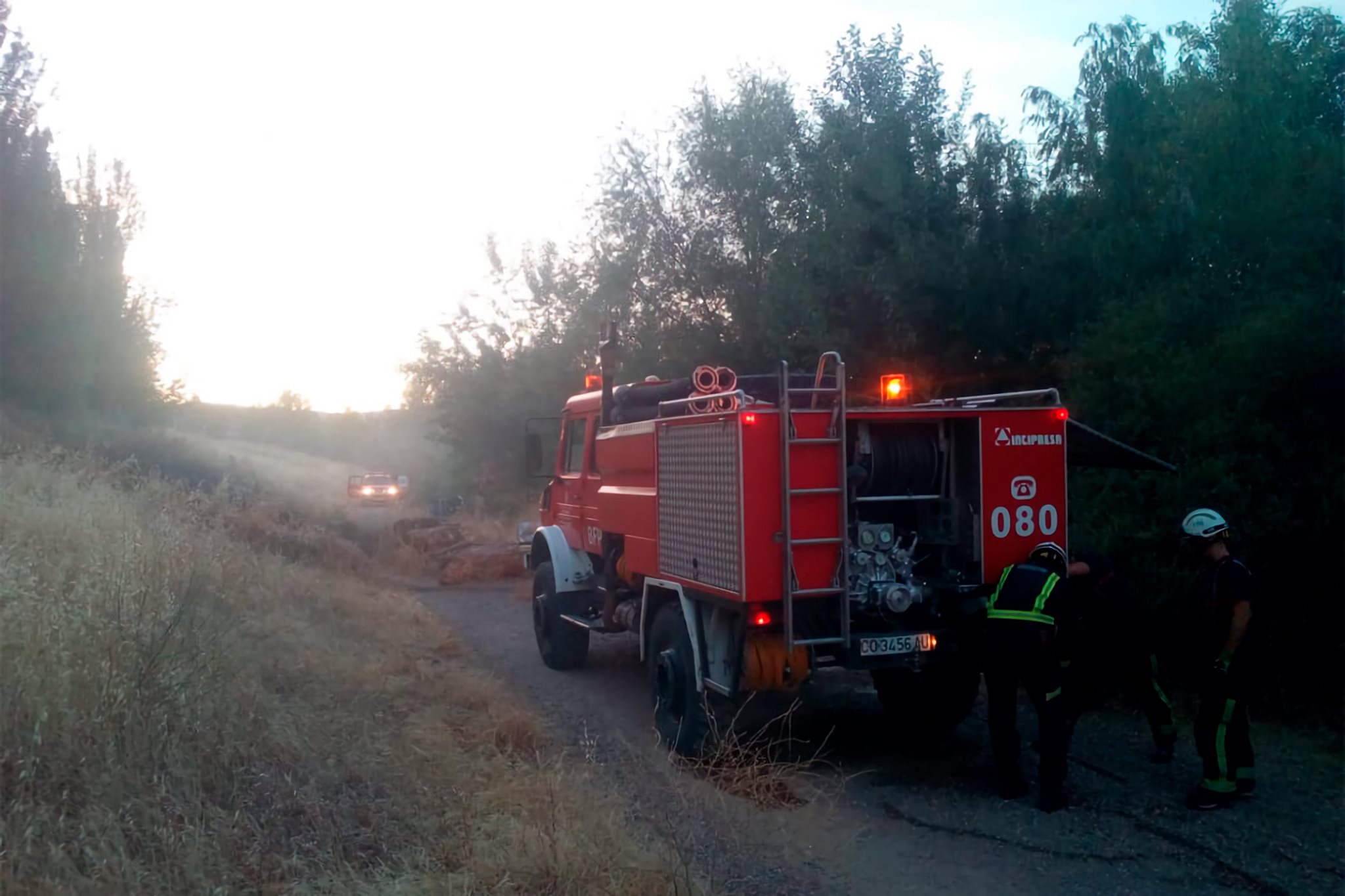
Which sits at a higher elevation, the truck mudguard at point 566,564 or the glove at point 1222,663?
the truck mudguard at point 566,564

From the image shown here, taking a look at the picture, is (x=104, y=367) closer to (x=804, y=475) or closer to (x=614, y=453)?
(x=614, y=453)

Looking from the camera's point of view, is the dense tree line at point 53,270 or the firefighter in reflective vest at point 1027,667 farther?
the dense tree line at point 53,270

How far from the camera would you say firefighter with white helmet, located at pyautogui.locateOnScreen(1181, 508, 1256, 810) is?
6.50m

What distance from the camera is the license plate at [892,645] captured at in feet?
22.7

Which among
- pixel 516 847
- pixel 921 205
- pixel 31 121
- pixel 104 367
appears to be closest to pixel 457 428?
pixel 104 367

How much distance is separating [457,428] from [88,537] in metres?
21.6

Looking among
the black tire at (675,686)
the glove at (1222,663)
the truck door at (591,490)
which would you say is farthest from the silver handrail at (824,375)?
the truck door at (591,490)

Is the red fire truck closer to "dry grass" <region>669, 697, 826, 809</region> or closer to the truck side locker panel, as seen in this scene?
the truck side locker panel

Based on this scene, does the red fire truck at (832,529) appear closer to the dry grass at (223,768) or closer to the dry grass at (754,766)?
the dry grass at (754,766)

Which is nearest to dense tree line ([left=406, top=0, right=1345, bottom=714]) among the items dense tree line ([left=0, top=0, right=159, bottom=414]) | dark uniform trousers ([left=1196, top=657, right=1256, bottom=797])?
dark uniform trousers ([left=1196, top=657, right=1256, bottom=797])

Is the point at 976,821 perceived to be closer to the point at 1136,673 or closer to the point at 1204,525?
the point at 1136,673

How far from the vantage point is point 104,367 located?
23.8 m

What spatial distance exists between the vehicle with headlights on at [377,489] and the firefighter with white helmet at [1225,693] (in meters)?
34.7

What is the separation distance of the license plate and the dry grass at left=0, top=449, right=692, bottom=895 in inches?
78.2
